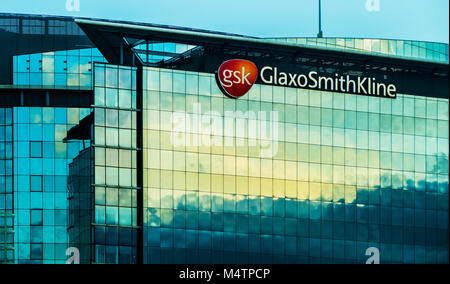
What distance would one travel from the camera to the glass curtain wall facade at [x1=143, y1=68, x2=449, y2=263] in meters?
80.9

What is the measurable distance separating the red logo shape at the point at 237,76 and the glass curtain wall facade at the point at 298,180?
2.80ft

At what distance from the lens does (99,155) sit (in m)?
80.1

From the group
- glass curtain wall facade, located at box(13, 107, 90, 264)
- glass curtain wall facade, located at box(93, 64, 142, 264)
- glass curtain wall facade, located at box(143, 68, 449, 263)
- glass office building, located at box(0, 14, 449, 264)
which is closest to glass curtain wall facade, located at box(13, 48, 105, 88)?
glass curtain wall facade, located at box(13, 107, 90, 264)

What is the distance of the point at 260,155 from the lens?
83.9m

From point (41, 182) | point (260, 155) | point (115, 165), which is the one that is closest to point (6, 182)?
point (41, 182)

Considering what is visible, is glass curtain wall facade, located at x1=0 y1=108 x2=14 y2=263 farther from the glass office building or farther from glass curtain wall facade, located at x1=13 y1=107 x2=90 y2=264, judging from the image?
the glass office building

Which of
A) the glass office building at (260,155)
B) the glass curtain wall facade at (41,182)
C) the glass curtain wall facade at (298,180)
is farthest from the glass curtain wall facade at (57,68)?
the glass curtain wall facade at (298,180)

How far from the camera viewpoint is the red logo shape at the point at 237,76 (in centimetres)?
8256
